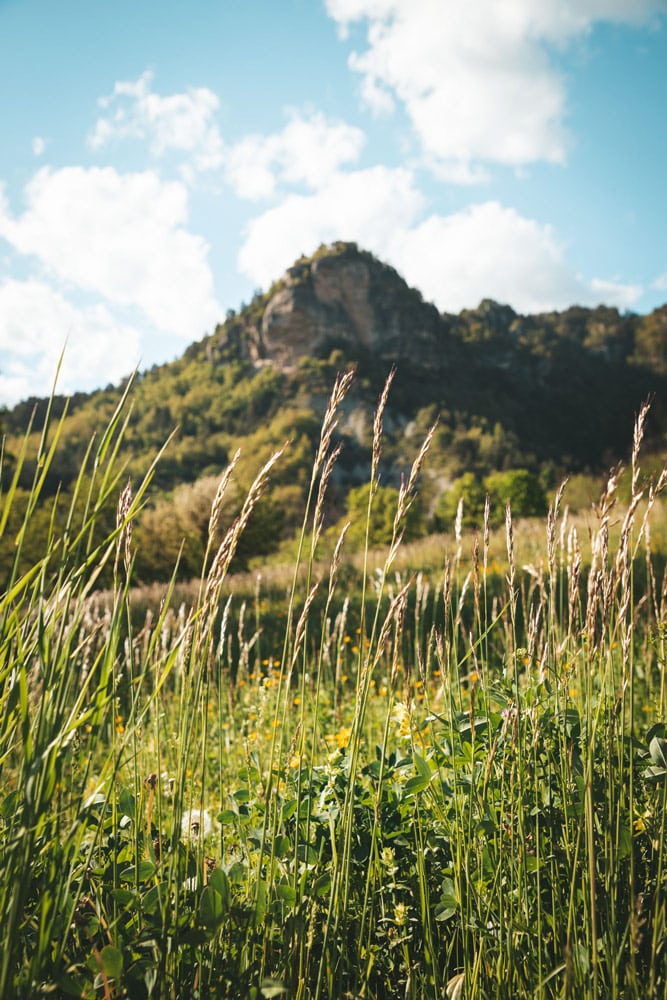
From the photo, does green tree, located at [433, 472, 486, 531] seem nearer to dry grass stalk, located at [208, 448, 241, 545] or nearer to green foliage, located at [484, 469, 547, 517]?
green foliage, located at [484, 469, 547, 517]

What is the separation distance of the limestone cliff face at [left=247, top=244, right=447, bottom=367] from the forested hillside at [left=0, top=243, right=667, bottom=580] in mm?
256

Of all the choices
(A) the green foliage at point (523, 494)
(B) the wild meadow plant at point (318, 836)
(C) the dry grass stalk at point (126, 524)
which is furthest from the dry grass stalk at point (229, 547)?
(A) the green foliage at point (523, 494)

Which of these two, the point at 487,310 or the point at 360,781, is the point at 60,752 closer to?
the point at 360,781

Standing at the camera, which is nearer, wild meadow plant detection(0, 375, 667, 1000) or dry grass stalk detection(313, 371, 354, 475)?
wild meadow plant detection(0, 375, 667, 1000)

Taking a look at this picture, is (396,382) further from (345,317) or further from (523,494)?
(523,494)

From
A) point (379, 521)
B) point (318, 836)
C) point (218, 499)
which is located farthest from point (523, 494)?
point (218, 499)

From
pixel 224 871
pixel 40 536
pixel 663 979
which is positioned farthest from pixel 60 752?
pixel 40 536

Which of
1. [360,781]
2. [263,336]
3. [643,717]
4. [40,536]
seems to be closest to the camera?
[360,781]

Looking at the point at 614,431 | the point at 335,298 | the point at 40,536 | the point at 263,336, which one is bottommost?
the point at 40,536

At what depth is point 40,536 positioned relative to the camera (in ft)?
51.3

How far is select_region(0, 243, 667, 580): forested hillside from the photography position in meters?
68.7

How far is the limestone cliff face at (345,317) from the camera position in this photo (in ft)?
316

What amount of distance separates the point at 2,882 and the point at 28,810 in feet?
0.60

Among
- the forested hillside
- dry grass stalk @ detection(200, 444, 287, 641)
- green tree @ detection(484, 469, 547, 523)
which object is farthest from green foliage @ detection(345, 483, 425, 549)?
dry grass stalk @ detection(200, 444, 287, 641)
